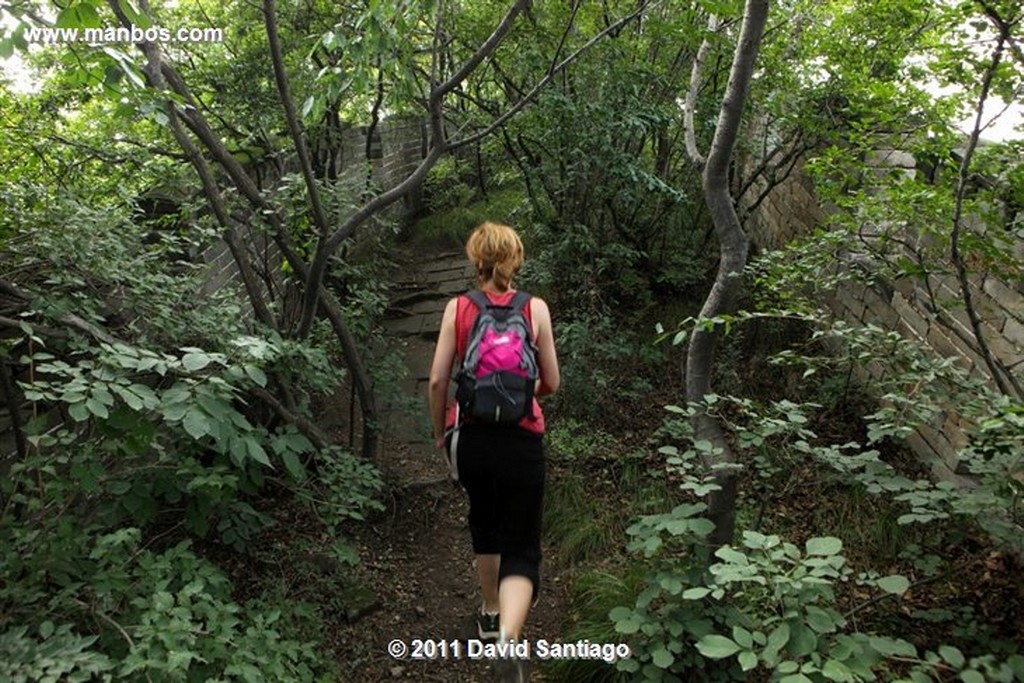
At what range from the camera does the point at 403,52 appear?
125 inches

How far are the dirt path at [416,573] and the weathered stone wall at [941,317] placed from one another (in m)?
2.24

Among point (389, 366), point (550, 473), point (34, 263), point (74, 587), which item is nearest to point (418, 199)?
point (389, 366)

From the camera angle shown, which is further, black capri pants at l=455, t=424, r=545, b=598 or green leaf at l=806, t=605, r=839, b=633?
black capri pants at l=455, t=424, r=545, b=598

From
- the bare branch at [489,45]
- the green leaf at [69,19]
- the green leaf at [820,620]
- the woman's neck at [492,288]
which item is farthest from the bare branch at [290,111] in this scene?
the green leaf at [820,620]

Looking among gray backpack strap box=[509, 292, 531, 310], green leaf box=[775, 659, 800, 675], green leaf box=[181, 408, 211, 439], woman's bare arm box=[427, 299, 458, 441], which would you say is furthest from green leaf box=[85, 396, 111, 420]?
green leaf box=[775, 659, 800, 675]

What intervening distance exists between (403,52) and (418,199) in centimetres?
627

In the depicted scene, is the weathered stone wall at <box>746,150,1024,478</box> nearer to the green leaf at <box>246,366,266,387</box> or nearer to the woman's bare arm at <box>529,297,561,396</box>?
the woman's bare arm at <box>529,297,561,396</box>

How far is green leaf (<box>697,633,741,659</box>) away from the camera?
174 cm

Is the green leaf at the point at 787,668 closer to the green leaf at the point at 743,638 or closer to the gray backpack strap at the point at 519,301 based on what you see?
the green leaf at the point at 743,638

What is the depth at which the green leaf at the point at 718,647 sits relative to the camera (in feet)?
5.69

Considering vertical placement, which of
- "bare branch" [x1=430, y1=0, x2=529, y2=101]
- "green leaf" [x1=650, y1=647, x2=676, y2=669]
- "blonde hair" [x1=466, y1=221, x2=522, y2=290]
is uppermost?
"bare branch" [x1=430, y1=0, x2=529, y2=101]

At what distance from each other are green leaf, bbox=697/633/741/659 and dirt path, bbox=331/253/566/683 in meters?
1.32

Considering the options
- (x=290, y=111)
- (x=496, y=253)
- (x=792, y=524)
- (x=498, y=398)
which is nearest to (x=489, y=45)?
(x=290, y=111)

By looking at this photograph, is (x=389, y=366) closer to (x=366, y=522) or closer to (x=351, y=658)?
(x=366, y=522)
